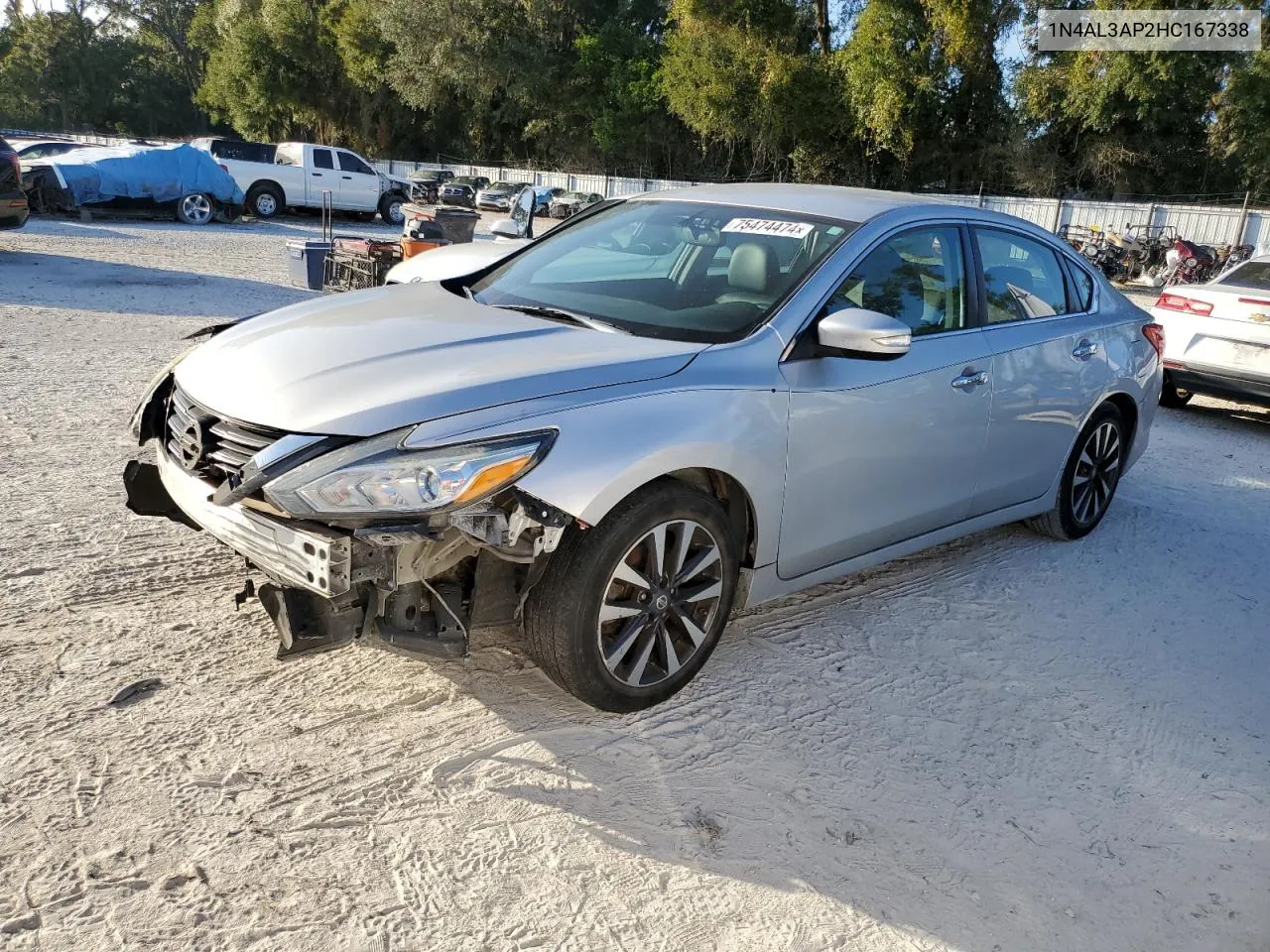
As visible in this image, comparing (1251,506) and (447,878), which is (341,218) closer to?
(1251,506)

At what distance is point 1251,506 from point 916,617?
342 centimetres

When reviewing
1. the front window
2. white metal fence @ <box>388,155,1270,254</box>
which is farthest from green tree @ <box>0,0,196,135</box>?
white metal fence @ <box>388,155,1270,254</box>

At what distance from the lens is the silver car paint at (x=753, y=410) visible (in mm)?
2938

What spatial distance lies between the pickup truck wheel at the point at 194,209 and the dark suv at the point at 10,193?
8.14 m

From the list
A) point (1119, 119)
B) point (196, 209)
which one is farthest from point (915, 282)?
point (1119, 119)

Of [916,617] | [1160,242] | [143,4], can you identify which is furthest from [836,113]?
[143,4]

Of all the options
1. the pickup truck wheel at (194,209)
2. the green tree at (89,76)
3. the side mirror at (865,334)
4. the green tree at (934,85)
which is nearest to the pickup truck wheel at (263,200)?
the pickup truck wheel at (194,209)

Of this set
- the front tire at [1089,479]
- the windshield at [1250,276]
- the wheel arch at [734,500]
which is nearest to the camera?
the wheel arch at [734,500]

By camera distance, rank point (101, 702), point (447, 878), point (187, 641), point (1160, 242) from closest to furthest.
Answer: point (447, 878)
point (101, 702)
point (187, 641)
point (1160, 242)

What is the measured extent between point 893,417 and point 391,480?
1980 mm

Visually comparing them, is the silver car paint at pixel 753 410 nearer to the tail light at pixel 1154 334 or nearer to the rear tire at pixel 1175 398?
the tail light at pixel 1154 334

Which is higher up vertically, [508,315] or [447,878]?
[508,315]

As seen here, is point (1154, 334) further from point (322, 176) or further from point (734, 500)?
point (322, 176)

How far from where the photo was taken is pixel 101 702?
3.14 m
